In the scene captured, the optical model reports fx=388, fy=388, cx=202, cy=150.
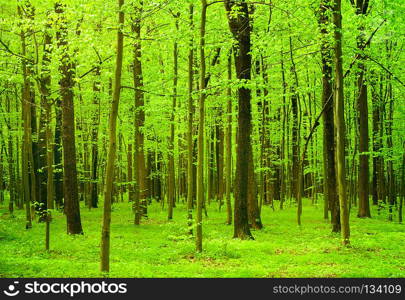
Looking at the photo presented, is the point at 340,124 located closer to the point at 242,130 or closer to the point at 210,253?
the point at 242,130

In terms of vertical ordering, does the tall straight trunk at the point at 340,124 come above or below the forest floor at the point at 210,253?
above

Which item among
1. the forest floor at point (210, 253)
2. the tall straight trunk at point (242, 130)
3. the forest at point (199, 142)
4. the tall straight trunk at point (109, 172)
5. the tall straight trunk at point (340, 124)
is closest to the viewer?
the tall straight trunk at point (109, 172)

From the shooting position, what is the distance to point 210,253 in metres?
12.1

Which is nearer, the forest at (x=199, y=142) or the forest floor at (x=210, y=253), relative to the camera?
the forest floor at (x=210, y=253)

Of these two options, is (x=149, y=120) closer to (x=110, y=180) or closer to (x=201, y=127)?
(x=201, y=127)

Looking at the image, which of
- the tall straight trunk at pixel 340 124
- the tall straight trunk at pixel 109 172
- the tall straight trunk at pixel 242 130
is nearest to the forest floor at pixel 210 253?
the tall straight trunk at pixel 109 172

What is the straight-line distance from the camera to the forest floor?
31.5 feet

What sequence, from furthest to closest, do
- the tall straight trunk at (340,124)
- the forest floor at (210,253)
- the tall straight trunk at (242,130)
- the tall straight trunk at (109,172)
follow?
the tall straight trunk at (242,130) → the tall straight trunk at (340,124) → the forest floor at (210,253) → the tall straight trunk at (109,172)

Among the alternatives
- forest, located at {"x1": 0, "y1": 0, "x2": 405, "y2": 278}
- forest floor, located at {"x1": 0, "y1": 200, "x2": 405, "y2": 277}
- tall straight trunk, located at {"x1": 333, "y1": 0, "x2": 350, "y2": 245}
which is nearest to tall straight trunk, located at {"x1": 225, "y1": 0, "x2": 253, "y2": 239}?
forest, located at {"x1": 0, "y1": 0, "x2": 405, "y2": 278}

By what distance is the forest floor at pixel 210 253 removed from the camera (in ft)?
31.5

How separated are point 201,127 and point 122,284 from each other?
5.37 meters

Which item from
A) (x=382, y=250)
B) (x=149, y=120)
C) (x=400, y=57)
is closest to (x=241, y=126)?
(x=382, y=250)

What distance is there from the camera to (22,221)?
1989 centimetres

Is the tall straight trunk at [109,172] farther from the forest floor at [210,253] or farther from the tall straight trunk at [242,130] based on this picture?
the tall straight trunk at [242,130]
